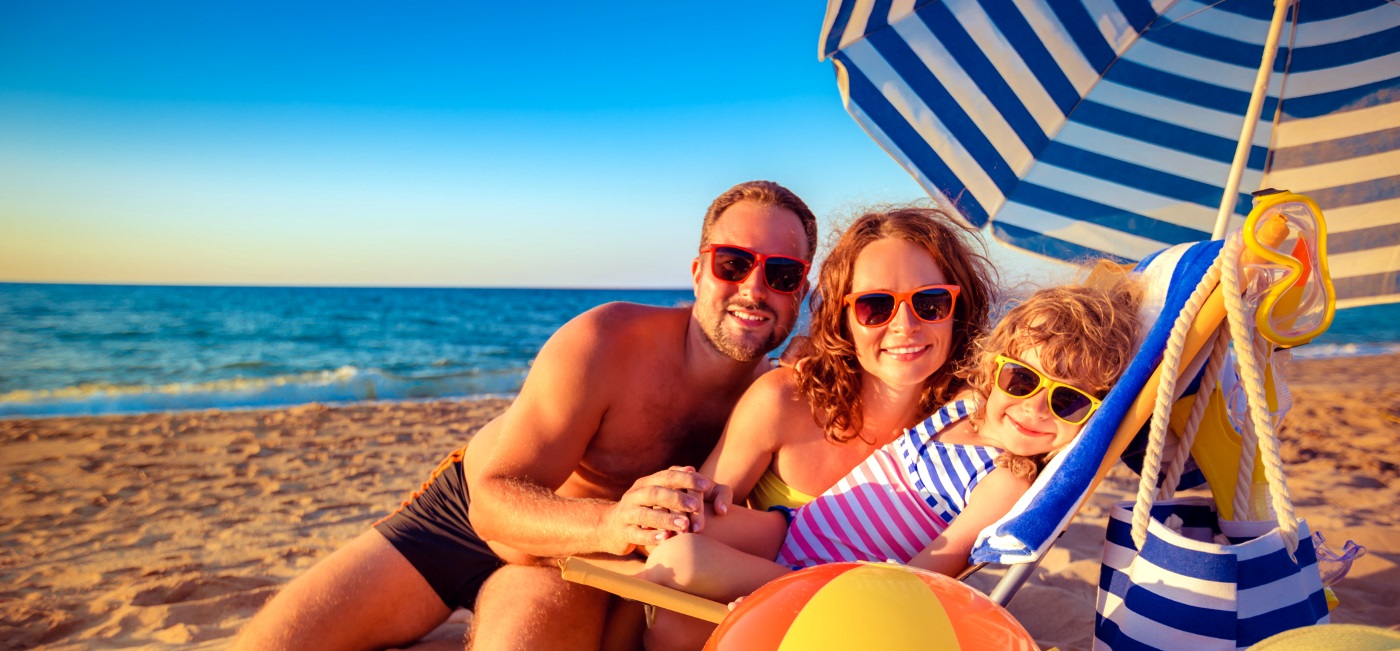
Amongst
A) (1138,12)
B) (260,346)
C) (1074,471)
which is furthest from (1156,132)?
(260,346)

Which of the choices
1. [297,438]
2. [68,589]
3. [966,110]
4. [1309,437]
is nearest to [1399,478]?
[1309,437]

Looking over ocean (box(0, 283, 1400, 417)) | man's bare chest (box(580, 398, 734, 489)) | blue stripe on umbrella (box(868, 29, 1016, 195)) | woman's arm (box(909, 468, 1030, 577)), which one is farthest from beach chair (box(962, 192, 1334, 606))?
ocean (box(0, 283, 1400, 417))

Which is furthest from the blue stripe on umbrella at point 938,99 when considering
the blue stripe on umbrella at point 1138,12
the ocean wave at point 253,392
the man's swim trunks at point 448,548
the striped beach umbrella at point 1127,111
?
the ocean wave at point 253,392

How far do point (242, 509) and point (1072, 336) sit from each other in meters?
5.88

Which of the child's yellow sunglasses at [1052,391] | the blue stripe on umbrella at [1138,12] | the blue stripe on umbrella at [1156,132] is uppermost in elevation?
the blue stripe on umbrella at [1138,12]

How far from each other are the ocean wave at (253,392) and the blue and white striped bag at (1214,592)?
38.9ft

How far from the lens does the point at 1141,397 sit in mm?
1861

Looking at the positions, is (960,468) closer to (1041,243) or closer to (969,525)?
(969,525)

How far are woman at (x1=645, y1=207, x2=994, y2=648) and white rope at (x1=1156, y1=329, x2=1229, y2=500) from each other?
2.41 ft

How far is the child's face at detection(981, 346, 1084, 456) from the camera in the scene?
2111 mm

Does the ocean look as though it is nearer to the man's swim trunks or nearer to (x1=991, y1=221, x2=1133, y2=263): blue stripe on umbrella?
the man's swim trunks

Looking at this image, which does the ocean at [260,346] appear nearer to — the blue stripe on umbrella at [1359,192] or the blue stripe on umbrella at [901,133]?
the blue stripe on umbrella at [901,133]

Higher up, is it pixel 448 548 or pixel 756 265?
pixel 756 265

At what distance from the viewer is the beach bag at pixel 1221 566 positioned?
170cm
